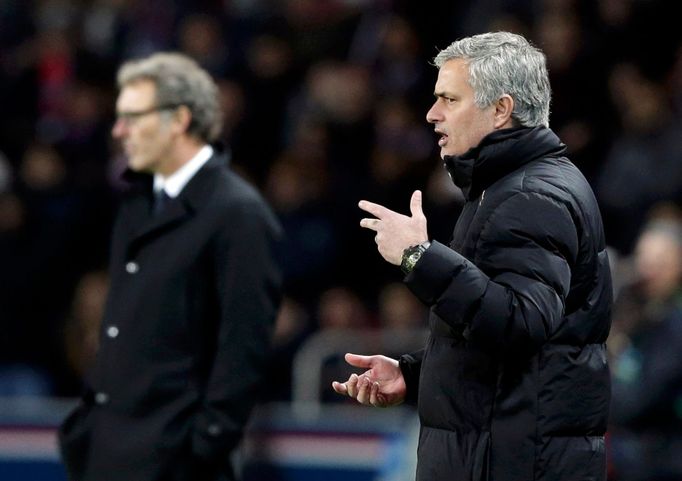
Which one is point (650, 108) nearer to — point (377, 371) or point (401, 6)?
point (401, 6)

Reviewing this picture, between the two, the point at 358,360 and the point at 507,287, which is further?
the point at 358,360

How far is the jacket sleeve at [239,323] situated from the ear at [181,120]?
1.39ft

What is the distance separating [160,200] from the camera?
15.7ft

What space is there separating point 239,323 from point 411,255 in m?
1.31

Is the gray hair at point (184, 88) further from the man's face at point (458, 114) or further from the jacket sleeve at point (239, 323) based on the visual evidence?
the man's face at point (458, 114)

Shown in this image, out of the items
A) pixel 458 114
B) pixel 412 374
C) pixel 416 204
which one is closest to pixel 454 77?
pixel 458 114

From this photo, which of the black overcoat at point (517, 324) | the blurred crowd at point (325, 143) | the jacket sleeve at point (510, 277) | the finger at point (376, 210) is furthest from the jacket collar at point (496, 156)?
the blurred crowd at point (325, 143)

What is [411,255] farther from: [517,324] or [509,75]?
[509,75]

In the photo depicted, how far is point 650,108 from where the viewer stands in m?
8.29

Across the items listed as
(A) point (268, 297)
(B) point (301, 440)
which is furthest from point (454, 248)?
(B) point (301, 440)

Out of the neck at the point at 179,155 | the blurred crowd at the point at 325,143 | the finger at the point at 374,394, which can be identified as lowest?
the blurred crowd at the point at 325,143

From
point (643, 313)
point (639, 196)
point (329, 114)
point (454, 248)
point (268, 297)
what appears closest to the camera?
point (454, 248)

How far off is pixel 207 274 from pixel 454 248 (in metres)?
1.32

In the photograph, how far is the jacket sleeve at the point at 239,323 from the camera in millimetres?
4391
